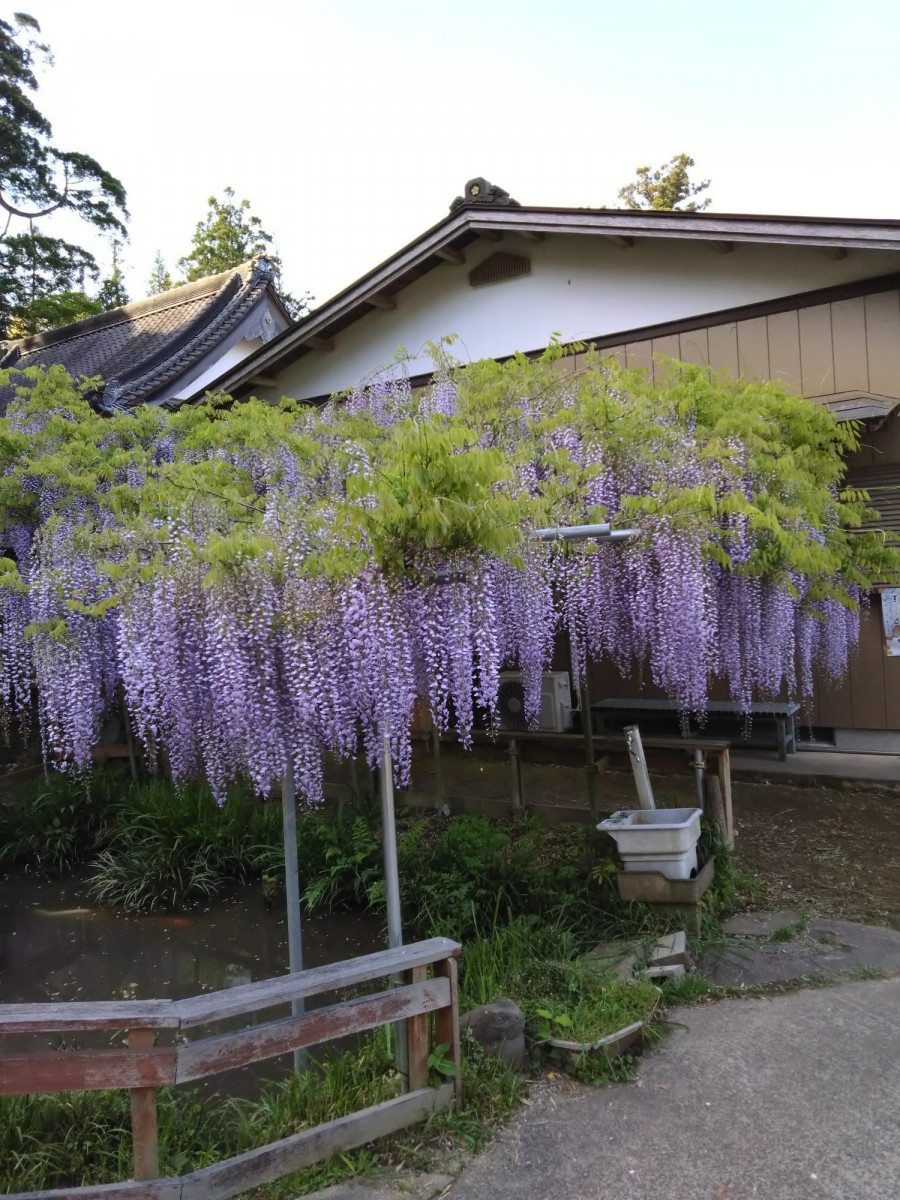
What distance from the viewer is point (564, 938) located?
14.3ft

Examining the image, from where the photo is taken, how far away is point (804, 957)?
168 inches

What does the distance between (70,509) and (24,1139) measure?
4.32 meters

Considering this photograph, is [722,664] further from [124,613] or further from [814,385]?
[124,613]

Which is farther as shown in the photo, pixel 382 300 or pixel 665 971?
pixel 382 300

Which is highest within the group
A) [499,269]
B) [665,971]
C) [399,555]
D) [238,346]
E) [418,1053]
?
[238,346]

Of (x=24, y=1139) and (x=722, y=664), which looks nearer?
(x=24, y=1139)

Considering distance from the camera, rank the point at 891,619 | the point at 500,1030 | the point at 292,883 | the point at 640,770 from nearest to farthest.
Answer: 1. the point at 500,1030
2. the point at 292,883
3. the point at 640,770
4. the point at 891,619

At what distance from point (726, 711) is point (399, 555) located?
5329mm

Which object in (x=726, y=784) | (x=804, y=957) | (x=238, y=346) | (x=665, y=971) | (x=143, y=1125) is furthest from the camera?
(x=238, y=346)

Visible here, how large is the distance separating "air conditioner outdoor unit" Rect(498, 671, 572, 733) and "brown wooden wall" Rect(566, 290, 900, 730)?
2298mm

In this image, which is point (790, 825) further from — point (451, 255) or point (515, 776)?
point (451, 255)

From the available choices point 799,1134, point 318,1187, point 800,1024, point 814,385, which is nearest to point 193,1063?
point 318,1187

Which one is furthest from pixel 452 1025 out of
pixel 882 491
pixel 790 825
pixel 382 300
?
pixel 382 300

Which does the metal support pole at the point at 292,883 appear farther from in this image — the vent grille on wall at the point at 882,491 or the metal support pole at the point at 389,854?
the vent grille on wall at the point at 882,491
